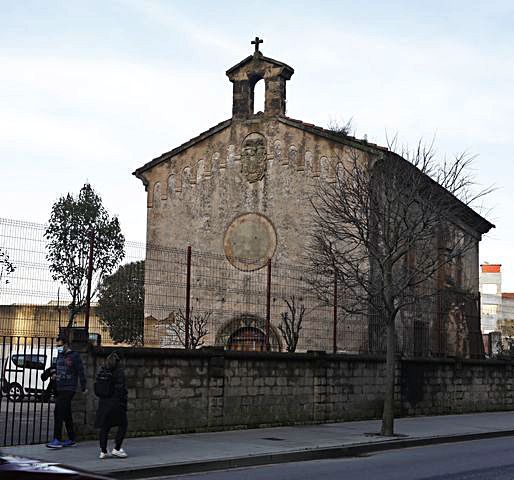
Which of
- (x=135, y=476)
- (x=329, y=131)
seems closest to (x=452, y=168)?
(x=329, y=131)

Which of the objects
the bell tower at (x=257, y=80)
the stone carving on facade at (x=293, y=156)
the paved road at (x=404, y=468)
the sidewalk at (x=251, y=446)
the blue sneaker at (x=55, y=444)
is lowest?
the paved road at (x=404, y=468)

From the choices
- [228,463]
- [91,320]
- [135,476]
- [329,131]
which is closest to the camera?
[135,476]

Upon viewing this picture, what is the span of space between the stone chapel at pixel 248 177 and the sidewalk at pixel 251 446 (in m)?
8.86

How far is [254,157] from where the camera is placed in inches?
1164

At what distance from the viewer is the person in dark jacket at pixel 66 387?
44.9 feet

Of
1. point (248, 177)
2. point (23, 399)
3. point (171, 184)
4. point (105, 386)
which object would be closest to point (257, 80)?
point (248, 177)

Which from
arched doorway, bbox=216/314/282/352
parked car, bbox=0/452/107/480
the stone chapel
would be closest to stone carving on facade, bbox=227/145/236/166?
the stone chapel

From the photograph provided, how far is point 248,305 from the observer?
23.8 m

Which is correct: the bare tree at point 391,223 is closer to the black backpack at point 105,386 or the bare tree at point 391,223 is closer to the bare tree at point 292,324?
the bare tree at point 292,324

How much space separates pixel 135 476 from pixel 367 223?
31.9 feet

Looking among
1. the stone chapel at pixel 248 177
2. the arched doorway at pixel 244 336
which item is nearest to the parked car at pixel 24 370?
the arched doorway at pixel 244 336

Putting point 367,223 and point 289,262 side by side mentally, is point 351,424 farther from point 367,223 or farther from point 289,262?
point 289,262

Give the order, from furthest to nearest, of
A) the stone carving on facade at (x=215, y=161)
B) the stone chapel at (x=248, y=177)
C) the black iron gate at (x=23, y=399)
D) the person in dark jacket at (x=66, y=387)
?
the stone carving on facade at (x=215, y=161) < the stone chapel at (x=248, y=177) < the person in dark jacket at (x=66, y=387) < the black iron gate at (x=23, y=399)

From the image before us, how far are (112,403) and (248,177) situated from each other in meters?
17.2
